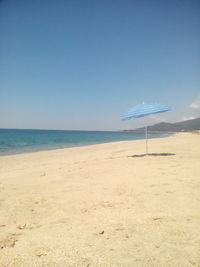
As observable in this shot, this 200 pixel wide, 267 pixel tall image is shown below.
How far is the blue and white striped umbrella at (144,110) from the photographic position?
6.89 metres

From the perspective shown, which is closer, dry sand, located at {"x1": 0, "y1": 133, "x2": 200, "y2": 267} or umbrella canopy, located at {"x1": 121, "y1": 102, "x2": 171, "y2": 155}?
dry sand, located at {"x1": 0, "y1": 133, "x2": 200, "y2": 267}

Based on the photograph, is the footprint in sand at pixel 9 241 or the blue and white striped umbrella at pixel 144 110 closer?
the footprint in sand at pixel 9 241

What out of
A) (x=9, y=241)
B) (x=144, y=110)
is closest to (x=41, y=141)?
(x=144, y=110)

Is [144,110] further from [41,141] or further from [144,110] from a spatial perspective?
[41,141]

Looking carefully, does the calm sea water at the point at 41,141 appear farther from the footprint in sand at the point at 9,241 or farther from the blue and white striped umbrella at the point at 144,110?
the footprint in sand at the point at 9,241

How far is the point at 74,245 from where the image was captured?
1773 mm

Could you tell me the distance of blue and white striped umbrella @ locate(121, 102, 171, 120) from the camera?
6891 millimetres

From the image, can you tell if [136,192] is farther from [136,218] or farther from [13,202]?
[13,202]

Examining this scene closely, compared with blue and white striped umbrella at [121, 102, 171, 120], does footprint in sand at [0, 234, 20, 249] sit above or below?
below

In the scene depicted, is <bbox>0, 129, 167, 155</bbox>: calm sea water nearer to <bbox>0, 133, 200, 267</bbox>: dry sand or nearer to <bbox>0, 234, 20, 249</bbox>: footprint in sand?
<bbox>0, 133, 200, 267</bbox>: dry sand

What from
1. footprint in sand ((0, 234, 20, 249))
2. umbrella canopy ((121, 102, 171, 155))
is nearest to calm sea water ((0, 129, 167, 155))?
umbrella canopy ((121, 102, 171, 155))

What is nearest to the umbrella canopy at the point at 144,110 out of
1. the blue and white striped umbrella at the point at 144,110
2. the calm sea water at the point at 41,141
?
the blue and white striped umbrella at the point at 144,110

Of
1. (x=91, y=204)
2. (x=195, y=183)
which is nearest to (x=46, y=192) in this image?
(x=91, y=204)

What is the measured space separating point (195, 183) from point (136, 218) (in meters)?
1.92
